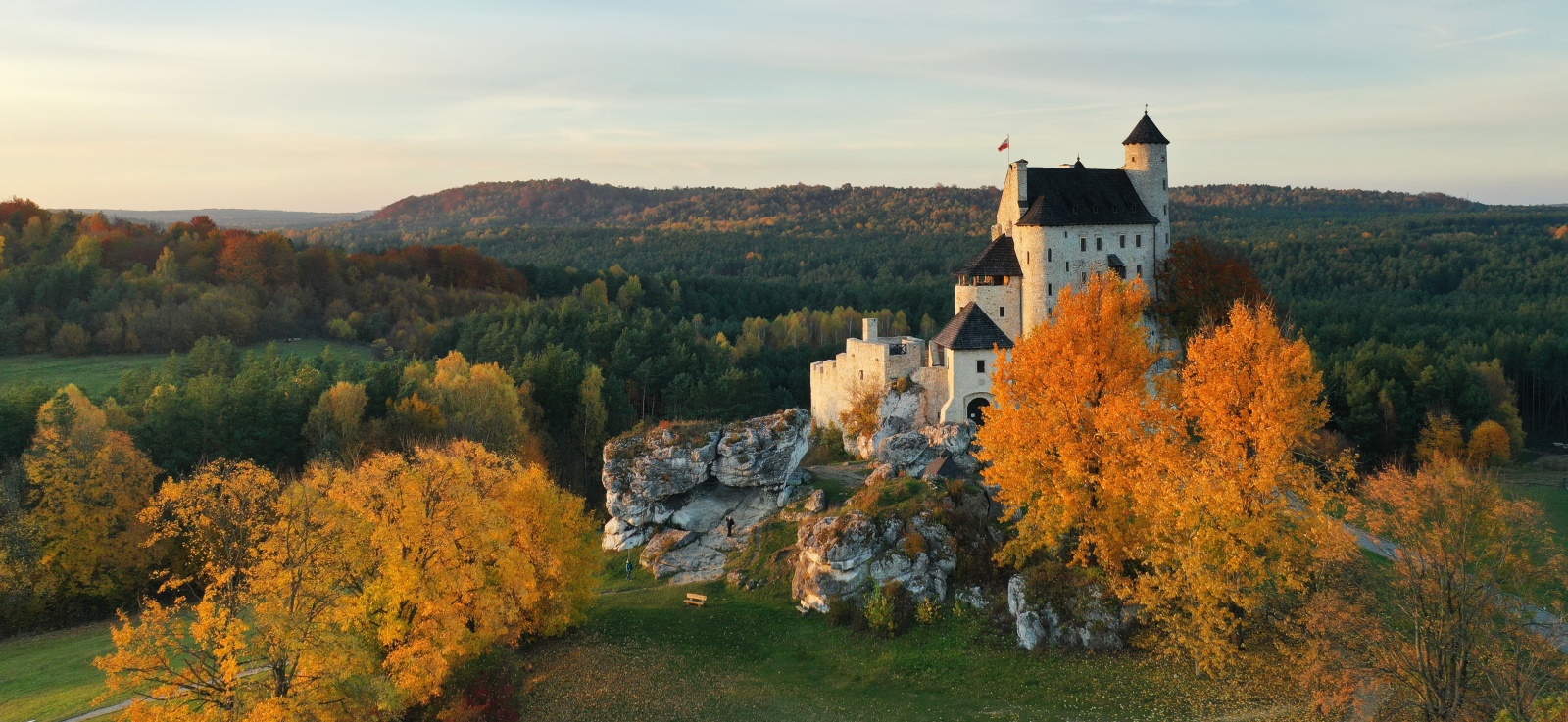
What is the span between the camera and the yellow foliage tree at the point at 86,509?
1604 inches

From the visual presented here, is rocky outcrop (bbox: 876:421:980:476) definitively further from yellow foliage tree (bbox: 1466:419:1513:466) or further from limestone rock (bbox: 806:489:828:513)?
yellow foliage tree (bbox: 1466:419:1513:466)

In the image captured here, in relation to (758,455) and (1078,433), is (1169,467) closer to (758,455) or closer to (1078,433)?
(1078,433)

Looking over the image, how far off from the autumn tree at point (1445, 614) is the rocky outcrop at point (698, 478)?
2009cm

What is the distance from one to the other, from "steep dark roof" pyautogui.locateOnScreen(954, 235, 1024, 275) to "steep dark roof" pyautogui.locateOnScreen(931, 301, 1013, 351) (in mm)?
2143

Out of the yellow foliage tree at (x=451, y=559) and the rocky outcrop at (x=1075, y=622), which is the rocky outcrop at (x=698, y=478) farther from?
the rocky outcrop at (x=1075, y=622)

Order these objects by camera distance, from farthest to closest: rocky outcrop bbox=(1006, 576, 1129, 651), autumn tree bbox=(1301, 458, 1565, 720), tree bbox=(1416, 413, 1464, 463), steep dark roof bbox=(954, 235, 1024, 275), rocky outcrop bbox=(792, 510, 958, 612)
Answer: tree bbox=(1416, 413, 1464, 463), steep dark roof bbox=(954, 235, 1024, 275), rocky outcrop bbox=(792, 510, 958, 612), rocky outcrop bbox=(1006, 576, 1129, 651), autumn tree bbox=(1301, 458, 1565, 720)

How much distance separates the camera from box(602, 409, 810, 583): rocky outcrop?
3950 centimetres

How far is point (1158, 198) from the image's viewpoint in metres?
47.5

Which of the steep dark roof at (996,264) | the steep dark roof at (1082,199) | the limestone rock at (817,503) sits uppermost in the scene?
the steep dark roof at (1082,199)

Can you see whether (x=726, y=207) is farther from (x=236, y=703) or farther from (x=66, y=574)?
(x=236, y=703)

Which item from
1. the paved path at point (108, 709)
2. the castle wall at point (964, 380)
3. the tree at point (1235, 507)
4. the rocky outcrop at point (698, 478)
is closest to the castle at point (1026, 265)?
the castle wall at point (964, 380)

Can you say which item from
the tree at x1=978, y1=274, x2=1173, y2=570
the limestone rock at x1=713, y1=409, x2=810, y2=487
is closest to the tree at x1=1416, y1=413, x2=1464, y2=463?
the tree at x1=978, y1=274, x2=1173, y2=570

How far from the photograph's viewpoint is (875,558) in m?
31.8

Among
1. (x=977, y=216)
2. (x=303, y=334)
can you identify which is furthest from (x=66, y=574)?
(x=977, y=216)
